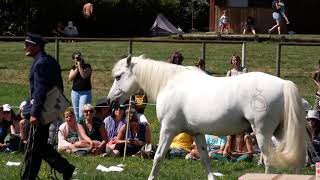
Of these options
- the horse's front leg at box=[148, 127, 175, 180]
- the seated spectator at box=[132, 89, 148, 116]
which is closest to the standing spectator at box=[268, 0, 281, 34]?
the seated spectator at box=[132, 89, 148, 116]

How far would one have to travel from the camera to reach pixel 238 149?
13.0m

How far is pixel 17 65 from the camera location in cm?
2491

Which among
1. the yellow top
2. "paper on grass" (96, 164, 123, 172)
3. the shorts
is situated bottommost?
"paper on grass" (96, 164, 123, 172)

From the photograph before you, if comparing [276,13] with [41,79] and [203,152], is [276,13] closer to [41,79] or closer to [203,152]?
[203,152]

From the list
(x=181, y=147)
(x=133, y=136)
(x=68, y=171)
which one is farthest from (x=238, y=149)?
(x=68, y=171)

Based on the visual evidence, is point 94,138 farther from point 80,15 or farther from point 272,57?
point 80,15

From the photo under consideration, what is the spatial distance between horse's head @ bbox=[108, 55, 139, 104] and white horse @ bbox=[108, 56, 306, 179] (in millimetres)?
565

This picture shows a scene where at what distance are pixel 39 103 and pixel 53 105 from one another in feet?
0.86

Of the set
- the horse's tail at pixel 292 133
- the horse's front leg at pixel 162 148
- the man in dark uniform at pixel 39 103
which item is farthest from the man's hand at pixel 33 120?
the horse's tail at pixel 292 133

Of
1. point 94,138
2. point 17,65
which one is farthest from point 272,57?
point 94,138

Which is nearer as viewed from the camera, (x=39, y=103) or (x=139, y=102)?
(x=39, y=103)

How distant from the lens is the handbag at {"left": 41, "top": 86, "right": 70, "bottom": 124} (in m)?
9.87

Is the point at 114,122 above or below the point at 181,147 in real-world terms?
above

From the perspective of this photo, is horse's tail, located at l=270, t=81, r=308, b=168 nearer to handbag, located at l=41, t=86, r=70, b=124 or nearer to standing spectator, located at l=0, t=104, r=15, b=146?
handbag, located at l=41, t=86, r=70, b=124
